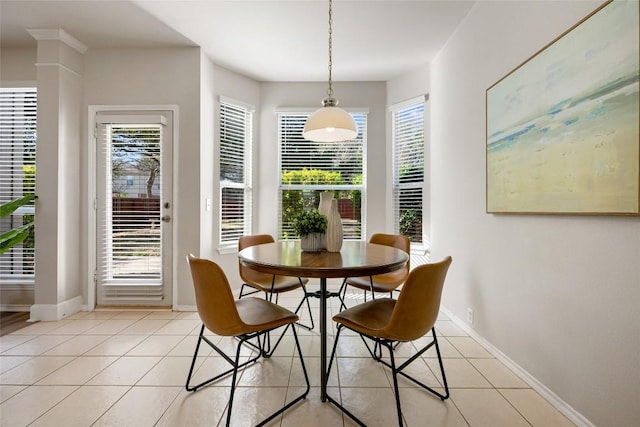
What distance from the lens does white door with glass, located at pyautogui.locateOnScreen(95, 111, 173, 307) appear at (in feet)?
10.8

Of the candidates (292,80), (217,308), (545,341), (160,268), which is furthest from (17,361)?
(292,80)

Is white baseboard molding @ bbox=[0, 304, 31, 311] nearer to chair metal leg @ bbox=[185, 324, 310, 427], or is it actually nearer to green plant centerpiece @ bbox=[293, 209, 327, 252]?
chair metal leg @ bbox=[185, 324, 310, 427]

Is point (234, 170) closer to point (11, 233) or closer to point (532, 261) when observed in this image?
point (11, 233)

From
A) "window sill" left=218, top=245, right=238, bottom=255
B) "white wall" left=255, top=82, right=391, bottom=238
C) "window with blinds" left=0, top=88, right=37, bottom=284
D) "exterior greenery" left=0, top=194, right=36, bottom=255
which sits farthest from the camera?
"white wall" left=255, top=82, right=391, bottom=238

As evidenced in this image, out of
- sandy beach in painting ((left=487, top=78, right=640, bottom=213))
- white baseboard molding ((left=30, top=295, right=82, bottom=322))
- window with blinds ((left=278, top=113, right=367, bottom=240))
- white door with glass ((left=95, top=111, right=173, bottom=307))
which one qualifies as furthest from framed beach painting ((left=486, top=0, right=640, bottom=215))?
white baseboard molding ((left=30, top=295, right=82, bottom=322))

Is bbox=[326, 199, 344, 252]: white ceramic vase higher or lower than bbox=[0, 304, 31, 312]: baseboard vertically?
higher

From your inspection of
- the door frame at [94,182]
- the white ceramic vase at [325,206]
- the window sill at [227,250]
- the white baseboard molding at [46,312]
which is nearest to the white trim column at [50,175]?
the white baseboard molding at [46,312]

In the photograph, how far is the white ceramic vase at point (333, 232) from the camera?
2.06 meters

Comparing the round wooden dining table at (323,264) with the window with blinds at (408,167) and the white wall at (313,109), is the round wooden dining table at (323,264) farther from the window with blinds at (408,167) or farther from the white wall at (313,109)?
the white wall at (313,109)

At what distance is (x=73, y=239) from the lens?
3209 millimetres

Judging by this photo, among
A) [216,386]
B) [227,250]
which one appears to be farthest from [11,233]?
[216,386]

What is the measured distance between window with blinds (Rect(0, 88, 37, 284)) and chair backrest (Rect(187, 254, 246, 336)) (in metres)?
3.04

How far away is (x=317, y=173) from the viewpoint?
4168 millimetres

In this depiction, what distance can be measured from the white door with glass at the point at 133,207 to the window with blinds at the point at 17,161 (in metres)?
0.72
